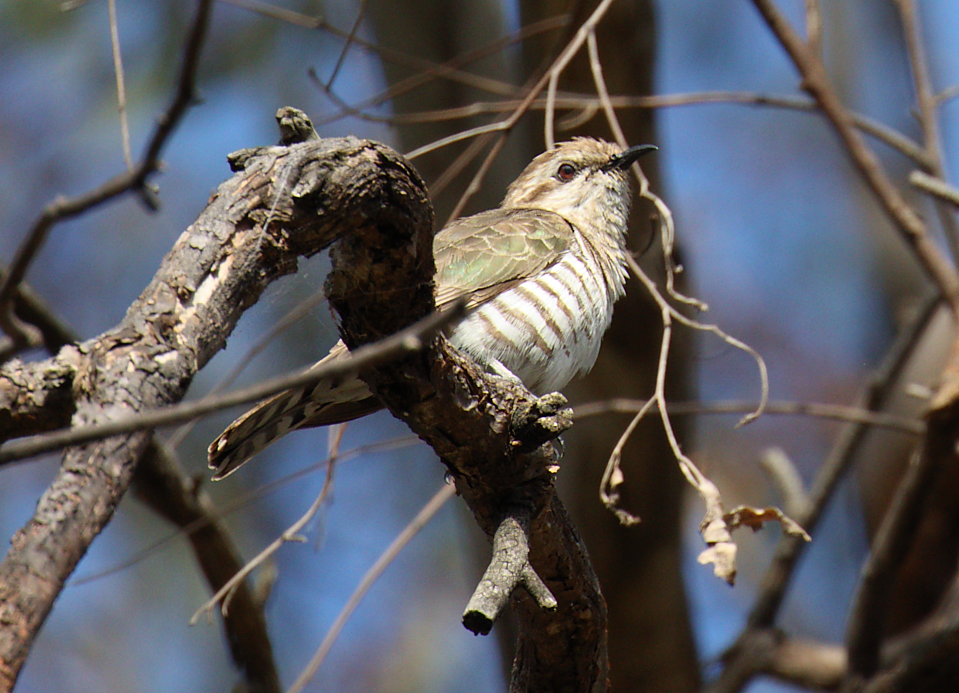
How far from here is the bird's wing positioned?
158 inches

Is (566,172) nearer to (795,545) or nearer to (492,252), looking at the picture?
(492,252)

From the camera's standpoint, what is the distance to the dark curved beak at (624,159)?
4996 millimetres

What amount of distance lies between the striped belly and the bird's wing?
70mm

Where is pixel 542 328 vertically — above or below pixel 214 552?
above

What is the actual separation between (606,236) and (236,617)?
2637mm

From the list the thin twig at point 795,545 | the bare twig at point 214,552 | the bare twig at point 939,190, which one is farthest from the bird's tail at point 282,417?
the thin twig at point 795,545

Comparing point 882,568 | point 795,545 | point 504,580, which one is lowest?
point 795,545

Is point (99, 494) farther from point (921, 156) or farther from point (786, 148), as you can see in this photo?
point (786, 148)

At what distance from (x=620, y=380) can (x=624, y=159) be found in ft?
5.24

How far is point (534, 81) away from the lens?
5438 millimetres

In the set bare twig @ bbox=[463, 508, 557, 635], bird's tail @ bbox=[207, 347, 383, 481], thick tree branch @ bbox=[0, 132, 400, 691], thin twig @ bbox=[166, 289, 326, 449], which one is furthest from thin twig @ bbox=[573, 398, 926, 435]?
thick tree branch @ bbox=[0, 132, 400, 691]

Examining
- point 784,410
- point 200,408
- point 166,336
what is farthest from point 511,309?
point 200,408

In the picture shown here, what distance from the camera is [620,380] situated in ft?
20.1

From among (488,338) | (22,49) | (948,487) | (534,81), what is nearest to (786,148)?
(948,487)
